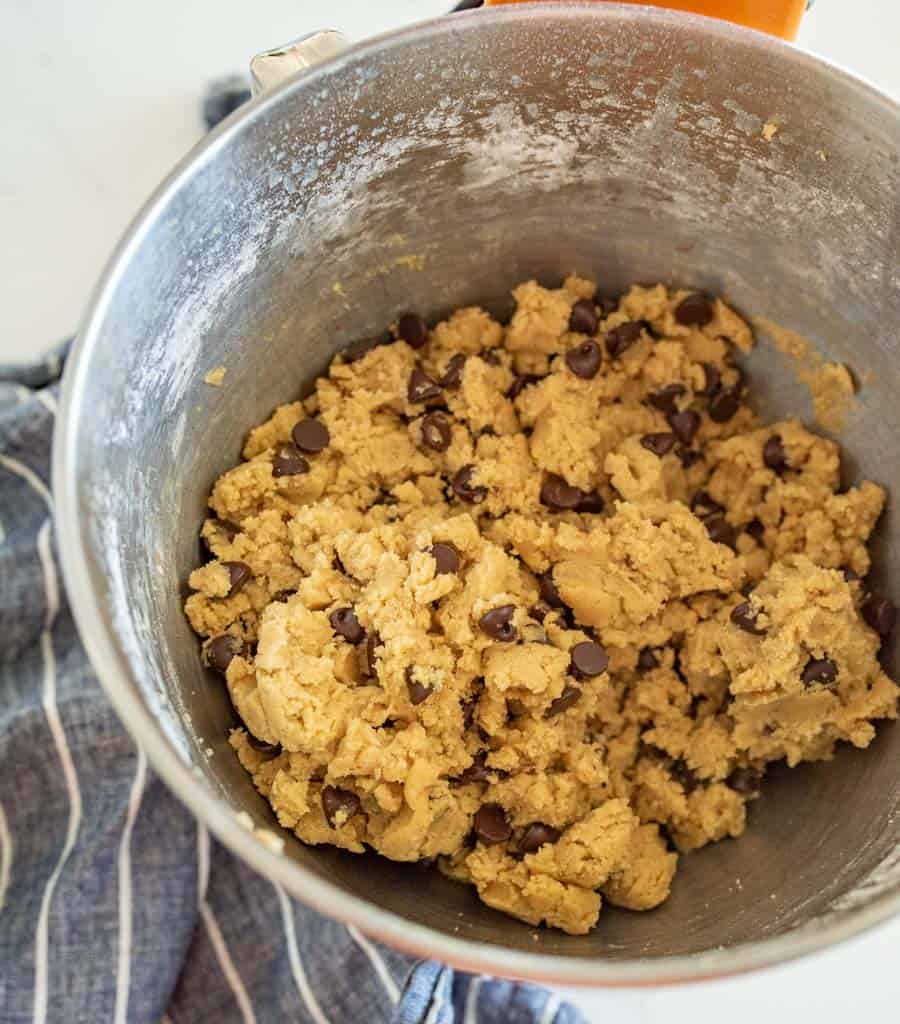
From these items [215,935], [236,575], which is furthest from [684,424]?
[215,935]

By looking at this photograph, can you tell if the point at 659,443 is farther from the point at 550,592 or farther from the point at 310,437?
the point at 310,437

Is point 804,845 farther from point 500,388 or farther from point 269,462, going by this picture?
point 269,462

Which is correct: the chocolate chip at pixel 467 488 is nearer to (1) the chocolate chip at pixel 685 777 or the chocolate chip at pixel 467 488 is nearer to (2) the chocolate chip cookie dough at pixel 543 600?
(2) the chocolate chip cookie dough at pixel 543 600

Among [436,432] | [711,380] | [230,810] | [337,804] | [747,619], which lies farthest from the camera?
[711,380]

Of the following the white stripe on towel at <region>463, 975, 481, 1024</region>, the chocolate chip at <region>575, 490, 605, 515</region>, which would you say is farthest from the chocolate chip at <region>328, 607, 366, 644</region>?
the white stripe on towel at <region>463, 975, 481, 1024</region>

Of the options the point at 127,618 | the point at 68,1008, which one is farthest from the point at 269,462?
the point at 68,1008

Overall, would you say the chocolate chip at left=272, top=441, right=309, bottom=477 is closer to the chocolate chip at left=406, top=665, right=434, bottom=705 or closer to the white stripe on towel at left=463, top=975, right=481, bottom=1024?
the chocolate chip at left=406, top=665, right=434, bottom=705
